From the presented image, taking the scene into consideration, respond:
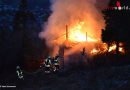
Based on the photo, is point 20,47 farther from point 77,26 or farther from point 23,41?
point 77,26

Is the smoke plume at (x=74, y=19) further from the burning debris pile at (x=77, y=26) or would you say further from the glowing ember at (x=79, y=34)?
the glowing ember at (x=79, y=34)

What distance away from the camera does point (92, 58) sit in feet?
198

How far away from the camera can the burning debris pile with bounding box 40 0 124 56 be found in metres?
64.4

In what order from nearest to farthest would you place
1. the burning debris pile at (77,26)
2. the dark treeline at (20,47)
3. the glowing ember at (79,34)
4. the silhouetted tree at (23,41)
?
the burning debris pile at (77,26)
the dark treeline at (20,47)
the glowing ember at (79,34)
the silhouetted tree at (23,41)

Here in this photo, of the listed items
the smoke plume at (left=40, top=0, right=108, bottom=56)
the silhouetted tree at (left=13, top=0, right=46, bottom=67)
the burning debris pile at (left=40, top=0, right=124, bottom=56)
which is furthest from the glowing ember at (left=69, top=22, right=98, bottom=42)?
the silhouetted tree at (left=13, top=0, right=46, bottom=67)

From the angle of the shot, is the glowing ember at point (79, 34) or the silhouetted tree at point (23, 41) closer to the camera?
the glowing ember at point (79, 34)

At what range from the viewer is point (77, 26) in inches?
2758

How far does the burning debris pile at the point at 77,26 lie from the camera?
64438mm

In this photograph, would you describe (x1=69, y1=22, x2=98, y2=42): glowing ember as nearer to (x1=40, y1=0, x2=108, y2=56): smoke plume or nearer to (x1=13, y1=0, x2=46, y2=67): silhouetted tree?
(x1=40, y1=0, x2=108, y2=56): smoke plume

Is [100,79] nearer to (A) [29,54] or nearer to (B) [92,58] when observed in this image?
(B) [92,58]

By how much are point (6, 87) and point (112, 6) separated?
18.6 metres

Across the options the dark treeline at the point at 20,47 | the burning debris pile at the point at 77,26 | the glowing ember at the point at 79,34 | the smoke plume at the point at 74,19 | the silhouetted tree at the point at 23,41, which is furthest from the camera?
the smoke plume at the point at 74,19

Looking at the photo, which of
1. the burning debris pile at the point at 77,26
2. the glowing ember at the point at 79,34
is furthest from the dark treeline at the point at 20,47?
the glowing ember at the point at 79,34

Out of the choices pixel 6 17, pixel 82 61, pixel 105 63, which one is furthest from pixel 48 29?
pixel 6 17
